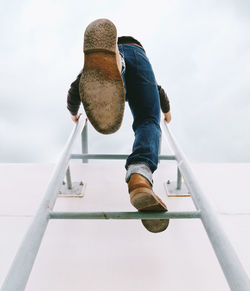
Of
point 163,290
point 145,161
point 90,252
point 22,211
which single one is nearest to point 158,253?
point 163,290

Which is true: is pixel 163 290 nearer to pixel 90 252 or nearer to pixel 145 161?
pixel 90 252

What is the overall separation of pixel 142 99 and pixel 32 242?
2.04ft

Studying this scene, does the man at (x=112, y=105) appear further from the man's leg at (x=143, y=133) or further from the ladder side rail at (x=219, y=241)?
the ladder side rail at (x=219, y=241)

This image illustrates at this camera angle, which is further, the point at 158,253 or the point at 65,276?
the point at 158,253

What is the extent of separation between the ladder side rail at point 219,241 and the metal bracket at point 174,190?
738 millimetres

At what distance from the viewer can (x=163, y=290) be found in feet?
3.24

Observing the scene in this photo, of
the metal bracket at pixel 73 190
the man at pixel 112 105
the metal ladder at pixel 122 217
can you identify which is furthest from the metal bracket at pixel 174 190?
the man at pixel 112 105

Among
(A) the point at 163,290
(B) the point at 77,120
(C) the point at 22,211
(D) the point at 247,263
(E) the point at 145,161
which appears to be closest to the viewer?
(E) the point at 145,161

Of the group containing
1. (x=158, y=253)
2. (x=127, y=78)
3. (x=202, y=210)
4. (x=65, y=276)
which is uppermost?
(x=127, y=78)

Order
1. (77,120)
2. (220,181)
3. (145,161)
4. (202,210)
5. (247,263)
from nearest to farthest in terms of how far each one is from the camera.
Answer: (202,210) < (145,161) < (247,263) < (77,120) < (220,181)

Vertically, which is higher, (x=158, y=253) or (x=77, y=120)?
(x=77, y=120)

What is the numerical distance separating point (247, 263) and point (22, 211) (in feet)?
3.85

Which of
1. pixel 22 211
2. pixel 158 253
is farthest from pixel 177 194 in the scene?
pixel 22 211

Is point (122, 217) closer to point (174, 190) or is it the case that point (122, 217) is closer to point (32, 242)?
point (32, 242)
